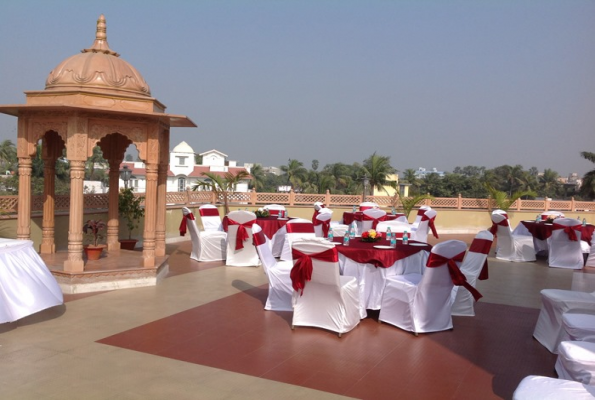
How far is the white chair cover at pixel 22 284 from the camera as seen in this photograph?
5730 millimetres

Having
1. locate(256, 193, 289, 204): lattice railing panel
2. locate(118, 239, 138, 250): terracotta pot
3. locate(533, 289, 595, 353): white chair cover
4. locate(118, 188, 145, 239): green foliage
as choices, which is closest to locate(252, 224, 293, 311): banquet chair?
locate(533, 289, 595, 353): white chair cover

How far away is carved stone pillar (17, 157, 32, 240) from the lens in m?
8.26

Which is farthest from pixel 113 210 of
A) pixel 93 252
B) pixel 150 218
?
pixel 150 218

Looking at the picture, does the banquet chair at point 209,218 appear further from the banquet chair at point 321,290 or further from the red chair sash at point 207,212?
the banquet chair at point 321,290

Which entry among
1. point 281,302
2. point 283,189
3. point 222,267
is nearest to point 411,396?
point 281,302

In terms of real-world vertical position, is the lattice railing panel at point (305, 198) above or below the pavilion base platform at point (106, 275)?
above

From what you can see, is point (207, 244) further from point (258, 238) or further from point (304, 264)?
point (304, 264)

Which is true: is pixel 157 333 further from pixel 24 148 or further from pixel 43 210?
pixel 43 210

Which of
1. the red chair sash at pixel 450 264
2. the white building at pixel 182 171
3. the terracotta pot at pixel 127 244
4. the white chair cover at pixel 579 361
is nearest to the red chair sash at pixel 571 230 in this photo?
the red chair sash at pixel 450 264

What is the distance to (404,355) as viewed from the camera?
5.36 metres

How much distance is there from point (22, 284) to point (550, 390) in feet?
17.7

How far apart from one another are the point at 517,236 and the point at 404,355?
849 cm

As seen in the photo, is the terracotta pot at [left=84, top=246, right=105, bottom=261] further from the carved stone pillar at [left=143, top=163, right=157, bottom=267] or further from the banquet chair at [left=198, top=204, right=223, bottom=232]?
the banquet chair at [left=198, top=204, right=223, bottom=232]

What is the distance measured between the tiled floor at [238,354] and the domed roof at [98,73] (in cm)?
323
